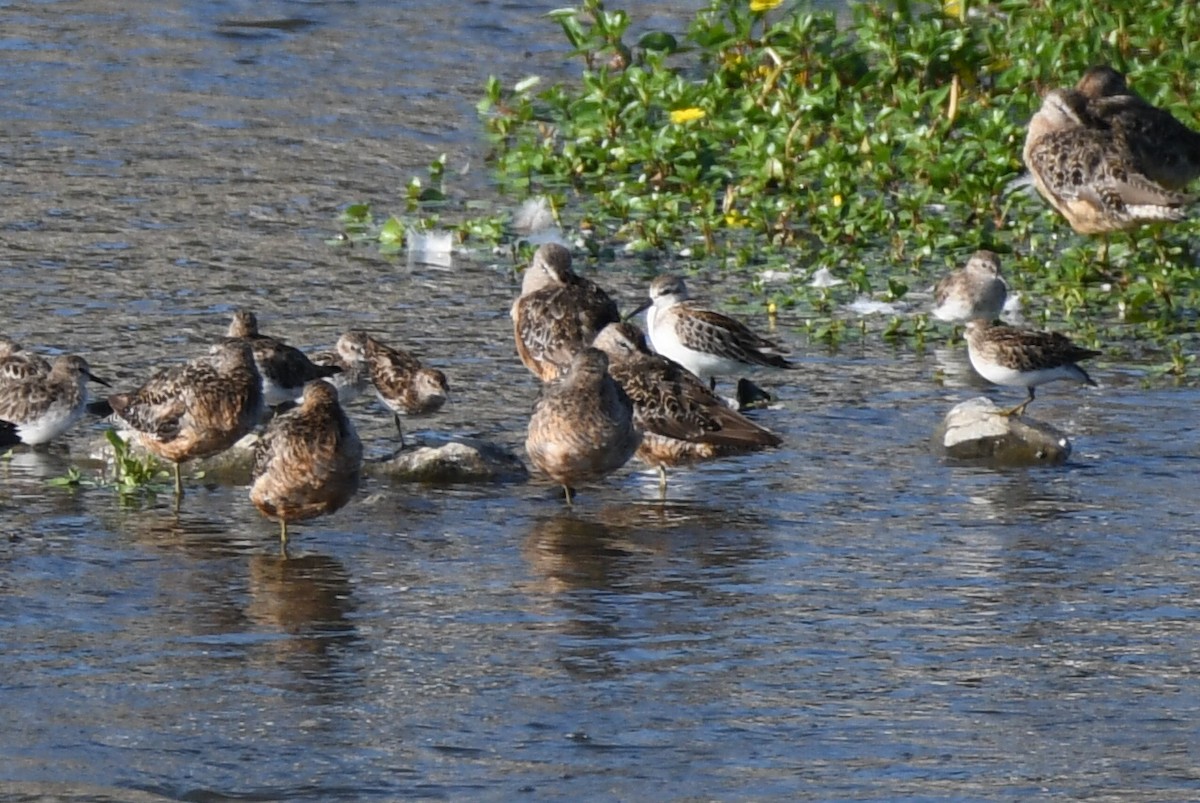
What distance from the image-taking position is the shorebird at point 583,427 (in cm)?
1042

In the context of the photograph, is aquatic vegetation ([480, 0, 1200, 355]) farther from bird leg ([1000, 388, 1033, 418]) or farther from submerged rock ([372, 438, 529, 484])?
submerged rock ([372, 438, 529, 484])

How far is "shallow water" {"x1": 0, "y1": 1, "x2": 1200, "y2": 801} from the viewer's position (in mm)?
7402

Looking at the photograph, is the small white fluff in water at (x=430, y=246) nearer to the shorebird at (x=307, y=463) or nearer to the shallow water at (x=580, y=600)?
the shallow water at (x=580, y=600)

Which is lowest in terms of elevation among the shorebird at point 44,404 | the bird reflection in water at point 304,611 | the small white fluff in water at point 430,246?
the bird reflection in water at point 304,611

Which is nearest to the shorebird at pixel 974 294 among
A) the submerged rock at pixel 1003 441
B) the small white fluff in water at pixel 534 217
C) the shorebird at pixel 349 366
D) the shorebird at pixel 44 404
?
the submerged rock at pixel 1003 441

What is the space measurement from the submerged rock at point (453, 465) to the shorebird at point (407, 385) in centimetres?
60

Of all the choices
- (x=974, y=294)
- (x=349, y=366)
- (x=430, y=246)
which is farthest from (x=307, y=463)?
(x=430, y=246)

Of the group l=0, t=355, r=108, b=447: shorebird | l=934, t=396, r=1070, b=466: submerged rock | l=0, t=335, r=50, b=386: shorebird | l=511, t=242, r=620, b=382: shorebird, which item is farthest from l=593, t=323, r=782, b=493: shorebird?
l=0, t=335, r=50, b=386: shorebird

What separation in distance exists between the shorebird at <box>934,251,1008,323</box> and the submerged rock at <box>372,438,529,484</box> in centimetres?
334

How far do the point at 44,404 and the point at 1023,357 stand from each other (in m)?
4.79

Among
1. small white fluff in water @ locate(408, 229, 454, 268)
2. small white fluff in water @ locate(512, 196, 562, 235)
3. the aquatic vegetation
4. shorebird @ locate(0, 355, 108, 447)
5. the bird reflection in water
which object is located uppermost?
the aquatic vegetation

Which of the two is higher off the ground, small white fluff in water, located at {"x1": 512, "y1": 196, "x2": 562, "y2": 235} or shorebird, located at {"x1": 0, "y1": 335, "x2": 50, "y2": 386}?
small white fluff in water, located at {"x1": 512, "y1": 196, "x2": 562, "y2": 235}

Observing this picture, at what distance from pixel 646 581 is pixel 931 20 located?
10.2m

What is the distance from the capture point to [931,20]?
18578mm
